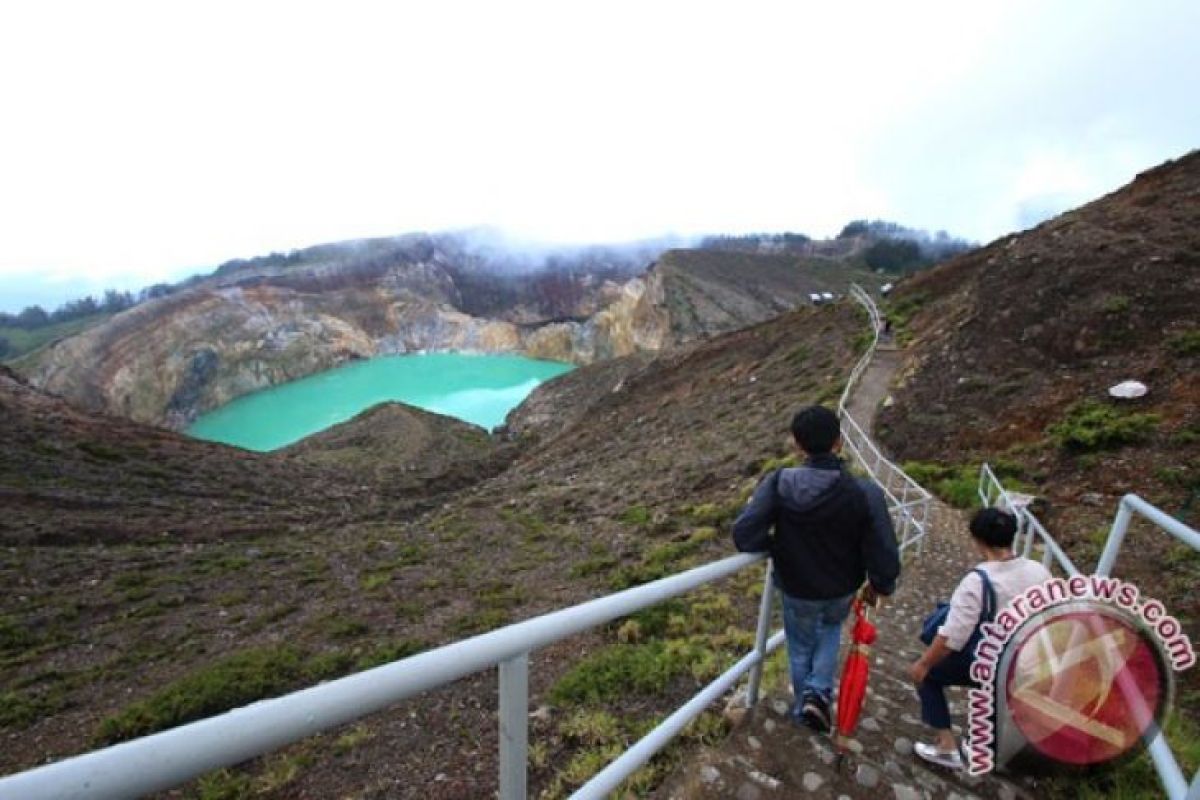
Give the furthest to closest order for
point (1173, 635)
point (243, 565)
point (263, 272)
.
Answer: point (263, 272)
point (243, 565)
point (1173, 635)

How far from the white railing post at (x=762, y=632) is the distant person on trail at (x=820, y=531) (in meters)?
0.08

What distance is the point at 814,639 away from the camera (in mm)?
3721

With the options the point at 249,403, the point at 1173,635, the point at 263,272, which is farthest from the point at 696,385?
the point at 263,272

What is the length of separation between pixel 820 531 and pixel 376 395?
108m

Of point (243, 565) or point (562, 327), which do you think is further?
point (562, 327)

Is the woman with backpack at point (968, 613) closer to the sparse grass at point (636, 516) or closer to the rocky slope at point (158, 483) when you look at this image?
the sparse grass at point (636, 516)

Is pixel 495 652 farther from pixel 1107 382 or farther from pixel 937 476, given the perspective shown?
pixel 1107 382

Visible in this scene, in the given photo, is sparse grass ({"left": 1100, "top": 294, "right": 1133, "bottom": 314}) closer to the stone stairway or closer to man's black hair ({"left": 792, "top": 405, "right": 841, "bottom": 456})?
the stone stairway

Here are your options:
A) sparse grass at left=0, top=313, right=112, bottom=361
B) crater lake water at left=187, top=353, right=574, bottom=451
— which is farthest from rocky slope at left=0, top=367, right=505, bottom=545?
sparse grass at left=0, top=313, right=112, bottom=361

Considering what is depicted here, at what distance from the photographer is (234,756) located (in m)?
1.16

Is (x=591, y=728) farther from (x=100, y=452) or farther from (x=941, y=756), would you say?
(x=100, y=452)

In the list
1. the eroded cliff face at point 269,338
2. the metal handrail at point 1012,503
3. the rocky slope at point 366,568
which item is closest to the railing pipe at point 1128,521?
the rocky slope at point 366,568

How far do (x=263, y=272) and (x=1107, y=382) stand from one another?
150 metres

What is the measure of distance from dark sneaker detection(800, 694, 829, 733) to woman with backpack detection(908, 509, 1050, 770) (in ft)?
1.83
